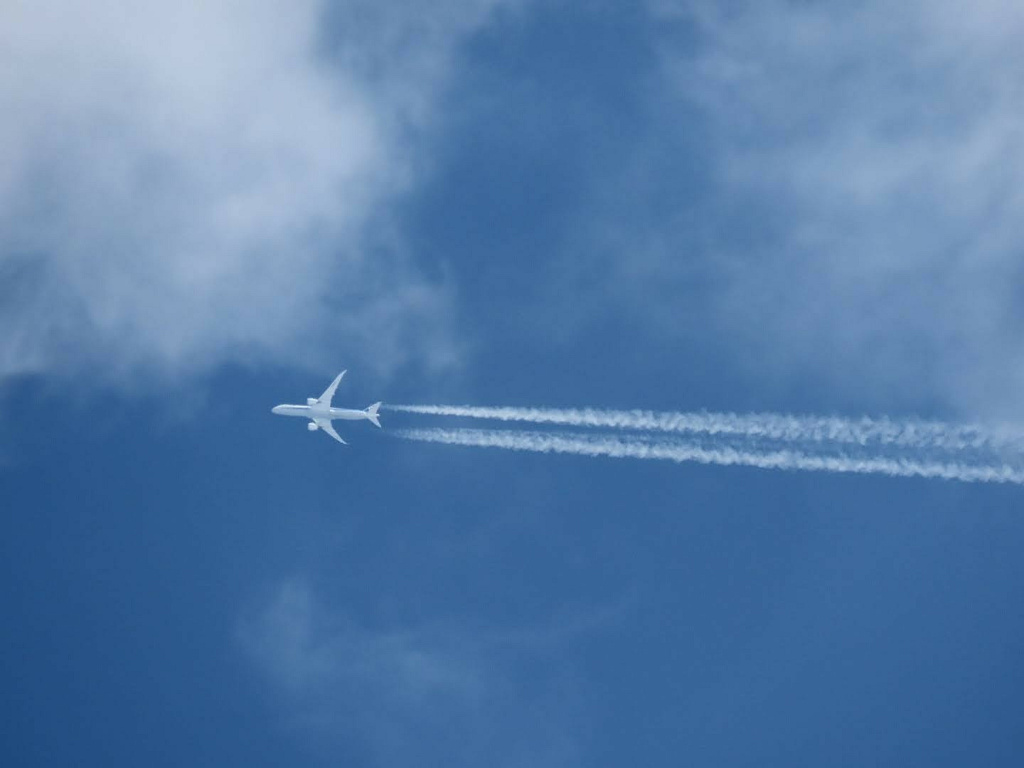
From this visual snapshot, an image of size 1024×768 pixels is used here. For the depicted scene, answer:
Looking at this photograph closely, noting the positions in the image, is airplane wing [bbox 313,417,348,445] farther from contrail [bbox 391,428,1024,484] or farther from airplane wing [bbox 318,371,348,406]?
contrail [bbox 391,428,1024,484]

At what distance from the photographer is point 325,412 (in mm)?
117375

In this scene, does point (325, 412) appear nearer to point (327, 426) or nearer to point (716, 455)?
point (327, 426)

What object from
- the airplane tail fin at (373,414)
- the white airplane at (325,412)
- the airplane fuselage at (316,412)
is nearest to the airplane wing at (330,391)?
the white airplane at (325,412)

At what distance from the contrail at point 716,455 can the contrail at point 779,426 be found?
3.30ft

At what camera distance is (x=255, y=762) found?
13550cm

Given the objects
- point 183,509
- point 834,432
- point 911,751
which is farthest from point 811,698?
point 183,509

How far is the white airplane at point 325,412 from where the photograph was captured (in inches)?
4525

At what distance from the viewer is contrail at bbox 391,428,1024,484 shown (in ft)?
302

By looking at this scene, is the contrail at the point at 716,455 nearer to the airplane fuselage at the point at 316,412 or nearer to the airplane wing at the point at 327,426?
the airplane fuselage at the point at 316,412

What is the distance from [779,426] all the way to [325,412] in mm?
38873

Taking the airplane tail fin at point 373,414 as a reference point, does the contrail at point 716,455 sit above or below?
below

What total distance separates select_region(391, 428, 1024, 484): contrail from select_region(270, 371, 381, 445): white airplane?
6.45 m

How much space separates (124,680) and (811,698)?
213ft

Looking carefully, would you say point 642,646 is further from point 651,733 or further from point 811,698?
point 811,698
